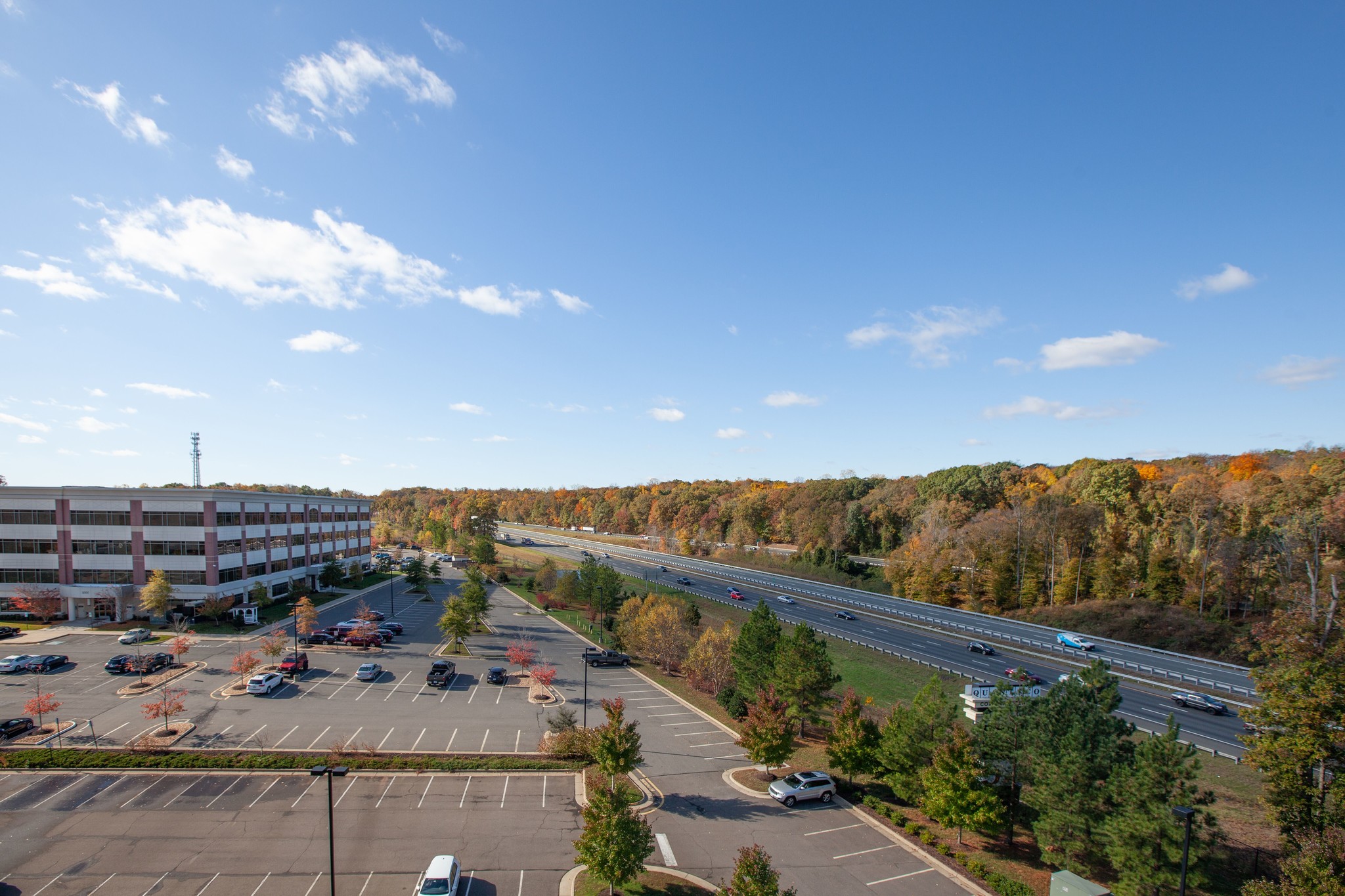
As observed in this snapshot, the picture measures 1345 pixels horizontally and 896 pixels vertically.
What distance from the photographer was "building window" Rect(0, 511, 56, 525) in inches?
→ 2056

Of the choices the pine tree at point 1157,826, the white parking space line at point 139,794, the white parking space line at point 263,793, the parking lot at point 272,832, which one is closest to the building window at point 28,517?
the parking lot at point 272,832

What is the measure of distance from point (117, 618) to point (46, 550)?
361 inches

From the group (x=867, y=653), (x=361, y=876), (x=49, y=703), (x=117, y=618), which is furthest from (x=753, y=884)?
(x=117, y=618)

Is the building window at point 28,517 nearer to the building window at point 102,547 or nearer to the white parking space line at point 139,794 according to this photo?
the building window at point 102,547

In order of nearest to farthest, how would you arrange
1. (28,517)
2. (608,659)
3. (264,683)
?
(264,683) → (608,659) → (28,517)

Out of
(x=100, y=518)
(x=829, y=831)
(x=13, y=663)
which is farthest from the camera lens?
(x=100, y=518)

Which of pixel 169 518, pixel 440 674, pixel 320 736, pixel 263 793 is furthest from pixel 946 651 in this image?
pixel 169 518

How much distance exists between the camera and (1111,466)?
78.3m

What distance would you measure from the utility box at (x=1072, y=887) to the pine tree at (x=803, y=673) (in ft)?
46.4

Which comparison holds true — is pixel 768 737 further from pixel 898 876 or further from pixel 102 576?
pixel 102 576

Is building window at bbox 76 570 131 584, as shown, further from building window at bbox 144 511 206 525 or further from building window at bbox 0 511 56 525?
building window at bbox 0 511 56 525

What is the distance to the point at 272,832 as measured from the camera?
21375 mm

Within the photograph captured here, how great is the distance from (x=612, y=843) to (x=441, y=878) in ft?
17.2

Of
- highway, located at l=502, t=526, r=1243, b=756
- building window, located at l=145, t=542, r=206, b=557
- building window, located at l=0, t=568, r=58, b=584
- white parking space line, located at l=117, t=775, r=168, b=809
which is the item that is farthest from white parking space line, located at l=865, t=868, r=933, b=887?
building window, located at l=0, t=568, r=58, b=584
